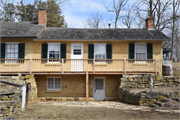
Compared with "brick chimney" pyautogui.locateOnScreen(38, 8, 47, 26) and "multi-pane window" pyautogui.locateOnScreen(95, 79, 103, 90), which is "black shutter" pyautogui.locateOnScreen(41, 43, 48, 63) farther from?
"multi-pane window" pyautogui.locateOnScreen(95, 79, 103, 90)

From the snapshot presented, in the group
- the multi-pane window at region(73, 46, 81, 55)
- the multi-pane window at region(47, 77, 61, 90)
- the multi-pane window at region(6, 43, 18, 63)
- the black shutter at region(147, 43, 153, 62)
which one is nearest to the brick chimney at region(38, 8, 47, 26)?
the multi-pane window at region(6, 43, 18, 63)

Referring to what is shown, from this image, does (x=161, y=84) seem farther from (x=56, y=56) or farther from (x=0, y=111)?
(x=0, y=111)

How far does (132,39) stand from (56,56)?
21.0ft

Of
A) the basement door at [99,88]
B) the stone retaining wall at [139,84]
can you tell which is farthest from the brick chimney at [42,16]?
the stone retaining wall at [139,84]

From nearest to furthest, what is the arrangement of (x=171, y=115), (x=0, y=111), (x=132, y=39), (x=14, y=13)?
(x=0, y=111) < (x=171, y=115) < (x=132, y=39) < (x=14, y=13)

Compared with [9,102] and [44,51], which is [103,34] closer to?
[44,51]

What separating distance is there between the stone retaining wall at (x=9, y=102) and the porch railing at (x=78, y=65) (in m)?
6.13

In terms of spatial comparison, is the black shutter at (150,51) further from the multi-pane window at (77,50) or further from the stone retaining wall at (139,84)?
the multi-pane window at (77,50)

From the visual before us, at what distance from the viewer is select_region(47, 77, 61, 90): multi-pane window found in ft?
53.7

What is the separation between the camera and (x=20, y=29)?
17000 mm

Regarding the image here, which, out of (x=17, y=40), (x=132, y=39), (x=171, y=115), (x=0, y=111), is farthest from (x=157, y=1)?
(x=0, y=111)

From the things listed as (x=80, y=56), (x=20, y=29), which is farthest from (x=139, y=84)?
(x=20, y=29)

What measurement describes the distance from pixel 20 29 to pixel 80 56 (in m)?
5.86

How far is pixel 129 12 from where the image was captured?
33188 mm
